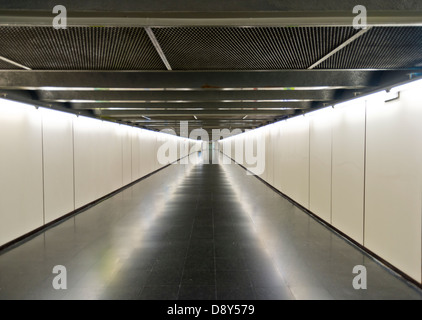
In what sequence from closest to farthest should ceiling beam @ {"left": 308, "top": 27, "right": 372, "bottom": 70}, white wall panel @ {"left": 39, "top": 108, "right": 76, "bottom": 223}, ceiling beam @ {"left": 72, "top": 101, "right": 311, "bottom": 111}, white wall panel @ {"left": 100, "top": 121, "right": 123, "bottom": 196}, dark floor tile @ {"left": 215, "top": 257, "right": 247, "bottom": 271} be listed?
ceiling beam @ {"left": 308, "top": 27, "right": 372, "bottom": 70} → dark floor tile @ {"left": 215, "top": 257, "right": 247, "bottom": 271} → white wall panel @ {"left": 39, "top": 108, "right": 76, "bottom": 223} → ceiling beam @ {"left": 72, "top": 101, "right": 311, "bottom": 111} → white wall panel @ {"left": 100, "top": 121, "right": 123, "bottom": 196}

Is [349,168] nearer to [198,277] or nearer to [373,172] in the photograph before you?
[373,172]

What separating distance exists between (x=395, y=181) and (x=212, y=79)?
2.90 metres

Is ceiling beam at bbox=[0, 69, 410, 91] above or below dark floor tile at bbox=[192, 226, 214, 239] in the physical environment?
above

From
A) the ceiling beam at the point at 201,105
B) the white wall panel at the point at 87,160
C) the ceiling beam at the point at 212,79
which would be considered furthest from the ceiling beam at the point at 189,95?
the white wall panel at the point at 87,160

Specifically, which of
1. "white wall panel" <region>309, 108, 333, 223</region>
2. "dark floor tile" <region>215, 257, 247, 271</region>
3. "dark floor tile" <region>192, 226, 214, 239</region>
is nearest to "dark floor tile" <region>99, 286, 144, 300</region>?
"dark floor tile" <region>215, 257, 247, 271</region>

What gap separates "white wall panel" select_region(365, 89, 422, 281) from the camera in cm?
292

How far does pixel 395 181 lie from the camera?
10.6 ft

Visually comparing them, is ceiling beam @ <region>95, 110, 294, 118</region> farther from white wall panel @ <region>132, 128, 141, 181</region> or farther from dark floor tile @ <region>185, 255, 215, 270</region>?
white wall panel @ <region>132, 128, 141, 181</region>

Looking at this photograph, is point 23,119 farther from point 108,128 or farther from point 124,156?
point 124,156

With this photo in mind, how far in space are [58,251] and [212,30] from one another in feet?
13.9

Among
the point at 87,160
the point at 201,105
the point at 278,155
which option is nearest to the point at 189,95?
the point at 201,105

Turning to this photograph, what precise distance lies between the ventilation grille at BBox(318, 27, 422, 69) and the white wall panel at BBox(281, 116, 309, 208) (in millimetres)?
3786

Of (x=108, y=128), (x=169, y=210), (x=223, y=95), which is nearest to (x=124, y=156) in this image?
(x=108, y=128)

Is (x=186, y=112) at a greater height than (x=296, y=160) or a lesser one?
greater
